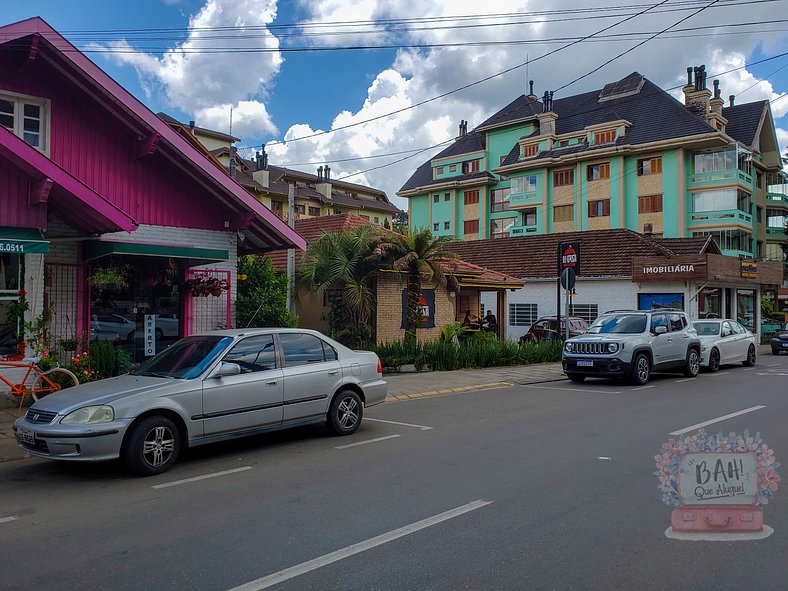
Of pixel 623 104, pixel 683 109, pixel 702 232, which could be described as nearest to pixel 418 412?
pixel 702 232

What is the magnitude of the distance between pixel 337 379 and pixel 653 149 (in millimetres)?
44897

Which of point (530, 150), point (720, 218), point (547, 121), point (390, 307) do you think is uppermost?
point (547, 121)

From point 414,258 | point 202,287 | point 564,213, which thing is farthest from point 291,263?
point 564,213

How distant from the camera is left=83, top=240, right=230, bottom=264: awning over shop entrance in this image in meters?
11.4

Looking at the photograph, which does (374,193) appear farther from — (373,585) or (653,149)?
(373,585)

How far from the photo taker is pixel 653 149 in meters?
47.3

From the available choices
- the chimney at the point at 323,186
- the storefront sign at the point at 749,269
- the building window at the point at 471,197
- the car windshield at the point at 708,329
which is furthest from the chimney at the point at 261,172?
the car windshield at the point at 708,329

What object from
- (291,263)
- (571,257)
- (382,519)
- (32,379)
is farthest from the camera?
(571,257)

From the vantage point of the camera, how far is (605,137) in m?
50.8

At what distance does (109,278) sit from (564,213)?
1771 inches

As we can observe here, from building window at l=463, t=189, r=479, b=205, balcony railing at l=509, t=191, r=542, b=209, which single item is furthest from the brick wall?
building window at l=463, t=189, r=479, b=205

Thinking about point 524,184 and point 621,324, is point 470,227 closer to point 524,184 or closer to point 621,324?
point 524,184

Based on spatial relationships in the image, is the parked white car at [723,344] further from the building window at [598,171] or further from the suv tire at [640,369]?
the building window at [598,171]

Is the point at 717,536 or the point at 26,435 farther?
the point at 26,435
